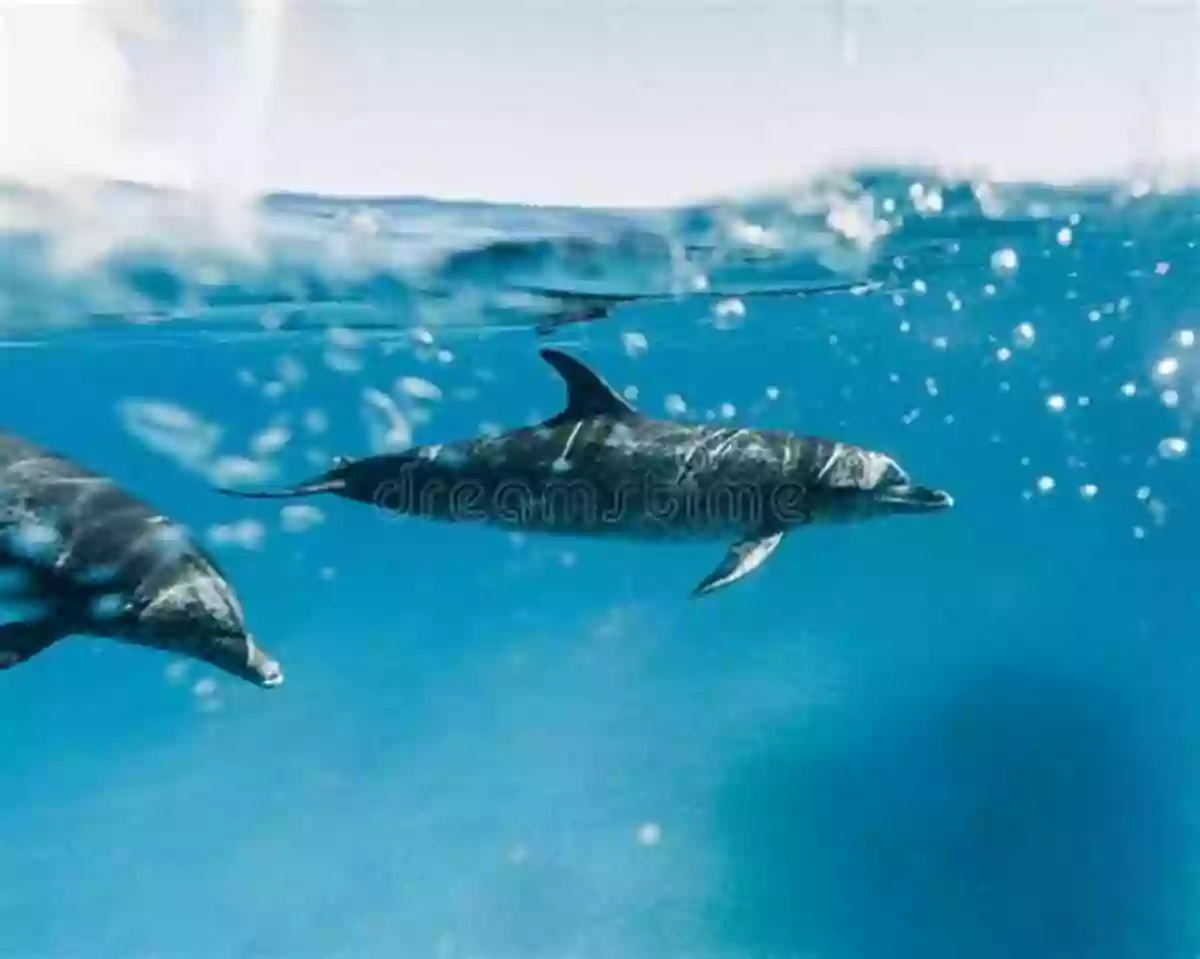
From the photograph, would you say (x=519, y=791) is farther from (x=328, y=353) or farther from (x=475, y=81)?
(x=475, y=81)

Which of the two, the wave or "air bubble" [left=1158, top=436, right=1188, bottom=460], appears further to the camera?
"air bubble" [left=1158, top=436, right=1188, bottom=460]

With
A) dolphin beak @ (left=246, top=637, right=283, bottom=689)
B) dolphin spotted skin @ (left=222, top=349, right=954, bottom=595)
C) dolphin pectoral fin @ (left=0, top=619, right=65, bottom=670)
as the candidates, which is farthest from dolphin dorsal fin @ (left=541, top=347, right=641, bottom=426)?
dolphin pectoral fin @ (left=0, top=619, right=65, bottom=670)

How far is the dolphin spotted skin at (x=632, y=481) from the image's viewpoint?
4.05 metres

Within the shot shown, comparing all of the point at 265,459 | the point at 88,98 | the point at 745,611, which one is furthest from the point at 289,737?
the point at 88,98

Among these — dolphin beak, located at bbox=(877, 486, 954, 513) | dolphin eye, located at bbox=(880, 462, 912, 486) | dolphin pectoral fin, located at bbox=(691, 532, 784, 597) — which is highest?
dolphin eye, located at bbox=(880, 462, 912, 486)

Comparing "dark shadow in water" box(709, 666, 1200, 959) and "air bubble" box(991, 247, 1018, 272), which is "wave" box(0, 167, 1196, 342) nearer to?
"air bubble" box(991, 247, 1018, 272)

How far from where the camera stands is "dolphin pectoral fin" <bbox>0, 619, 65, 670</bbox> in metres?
3.95

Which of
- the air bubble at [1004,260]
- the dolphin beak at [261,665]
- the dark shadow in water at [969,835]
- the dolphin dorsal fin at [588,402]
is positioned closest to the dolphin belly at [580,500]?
the dolphin dorsal fin at [588,402]

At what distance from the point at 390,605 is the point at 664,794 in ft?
3.35

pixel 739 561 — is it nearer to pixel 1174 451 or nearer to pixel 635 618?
pixel 635 618

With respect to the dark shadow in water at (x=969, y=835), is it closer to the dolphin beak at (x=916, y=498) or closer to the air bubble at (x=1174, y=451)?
the dolphin beak at (x=916, y=498)

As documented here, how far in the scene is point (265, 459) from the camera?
4.09 meters

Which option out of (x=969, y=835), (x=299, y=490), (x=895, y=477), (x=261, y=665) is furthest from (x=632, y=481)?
(x=969, y=835)

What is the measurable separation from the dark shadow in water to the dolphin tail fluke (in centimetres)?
152
